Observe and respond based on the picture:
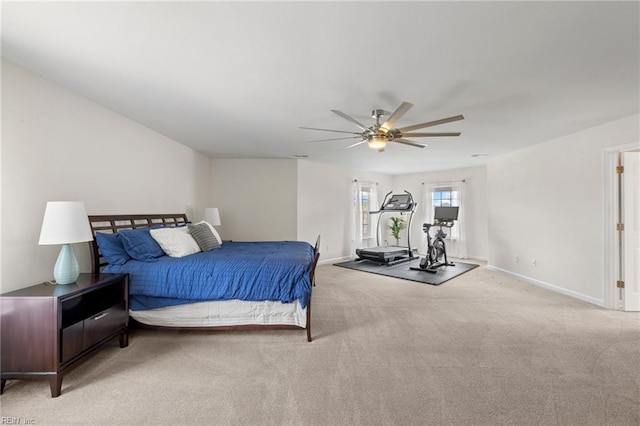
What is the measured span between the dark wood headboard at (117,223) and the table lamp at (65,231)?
0.54 metres

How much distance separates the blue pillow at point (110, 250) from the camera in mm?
2617

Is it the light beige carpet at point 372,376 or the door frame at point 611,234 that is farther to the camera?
the door frame at point 611,234

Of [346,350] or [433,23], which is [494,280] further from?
[433,23]

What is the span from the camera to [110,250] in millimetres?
2635

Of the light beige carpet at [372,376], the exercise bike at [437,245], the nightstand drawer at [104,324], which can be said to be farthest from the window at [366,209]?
the nightstand drawer at [104,324]

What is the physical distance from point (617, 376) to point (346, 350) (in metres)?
2.08

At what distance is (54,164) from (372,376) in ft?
11.1

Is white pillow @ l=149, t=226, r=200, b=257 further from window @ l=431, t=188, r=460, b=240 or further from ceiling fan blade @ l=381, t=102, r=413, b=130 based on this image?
window @ l=431, t=188, r=460, b=240

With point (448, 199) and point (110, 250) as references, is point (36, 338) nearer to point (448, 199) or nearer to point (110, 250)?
point (110, 250)

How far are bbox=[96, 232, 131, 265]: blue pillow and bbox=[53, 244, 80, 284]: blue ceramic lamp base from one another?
1.56 ft

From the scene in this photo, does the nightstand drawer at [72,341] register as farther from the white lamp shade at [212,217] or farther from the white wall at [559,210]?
the white wall at [559,210]

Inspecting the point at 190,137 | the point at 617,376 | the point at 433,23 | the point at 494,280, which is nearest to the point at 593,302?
the point at 494,280

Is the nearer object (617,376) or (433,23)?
(433,23)

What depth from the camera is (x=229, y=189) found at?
18.6ft
